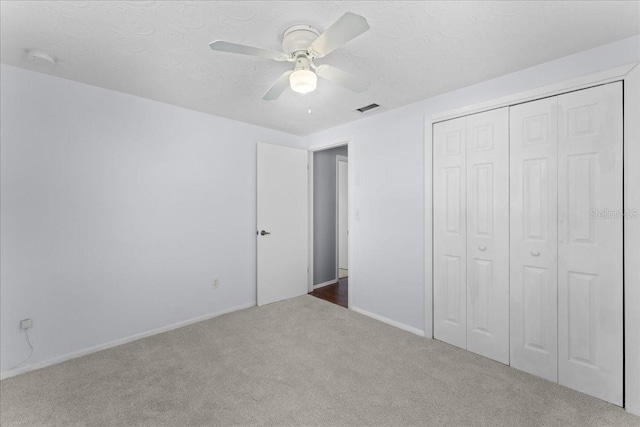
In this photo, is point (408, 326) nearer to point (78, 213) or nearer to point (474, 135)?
point (474, 135)

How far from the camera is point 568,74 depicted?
204 cm

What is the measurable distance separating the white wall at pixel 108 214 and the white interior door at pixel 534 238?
2889 mm

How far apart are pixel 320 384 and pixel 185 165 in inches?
99.9

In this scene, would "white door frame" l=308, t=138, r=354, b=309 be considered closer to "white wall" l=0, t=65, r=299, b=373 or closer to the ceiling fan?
"white wall" l=0, t=65, r=299, b=373

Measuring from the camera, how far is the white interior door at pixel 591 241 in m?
1.86

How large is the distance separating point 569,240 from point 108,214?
3.77m

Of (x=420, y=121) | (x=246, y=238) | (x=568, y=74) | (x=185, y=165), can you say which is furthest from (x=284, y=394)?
(x=568, y=74)

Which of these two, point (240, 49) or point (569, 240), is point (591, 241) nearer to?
point (569, 240)

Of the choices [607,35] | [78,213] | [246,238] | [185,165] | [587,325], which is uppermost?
[607,35]

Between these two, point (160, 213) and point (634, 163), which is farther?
point (160, 213)

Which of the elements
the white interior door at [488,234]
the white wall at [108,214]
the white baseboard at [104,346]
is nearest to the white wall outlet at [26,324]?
the white wall at [108,214]

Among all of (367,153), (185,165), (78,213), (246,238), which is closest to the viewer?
(78,213)

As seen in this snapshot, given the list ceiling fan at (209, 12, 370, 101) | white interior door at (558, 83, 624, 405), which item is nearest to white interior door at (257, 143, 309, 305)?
ceiling fan at (209, 12, 370, 101)

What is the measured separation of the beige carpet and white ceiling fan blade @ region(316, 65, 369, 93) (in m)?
2.09
